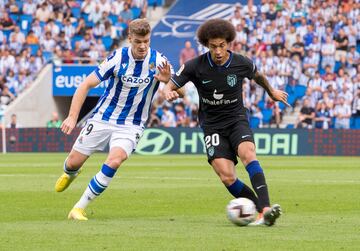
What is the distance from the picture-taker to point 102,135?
12.1m

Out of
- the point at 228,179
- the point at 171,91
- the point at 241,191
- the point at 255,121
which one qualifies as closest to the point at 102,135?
the point at 171,91

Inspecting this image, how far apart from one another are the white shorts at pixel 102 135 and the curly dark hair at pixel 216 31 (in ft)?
5.11

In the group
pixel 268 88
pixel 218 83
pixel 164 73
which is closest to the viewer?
pixel 218 83

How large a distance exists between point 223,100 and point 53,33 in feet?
91.8

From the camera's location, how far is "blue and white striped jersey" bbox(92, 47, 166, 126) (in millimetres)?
11883

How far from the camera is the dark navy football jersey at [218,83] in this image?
37.1 ft

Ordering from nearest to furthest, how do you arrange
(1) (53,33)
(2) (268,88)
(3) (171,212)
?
(2) (268,88)
(3) (171,212)
(1) (53,33)

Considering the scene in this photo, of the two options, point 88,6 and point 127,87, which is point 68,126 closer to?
point 127,87

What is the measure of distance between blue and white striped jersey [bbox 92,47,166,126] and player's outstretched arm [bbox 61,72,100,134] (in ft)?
0.43

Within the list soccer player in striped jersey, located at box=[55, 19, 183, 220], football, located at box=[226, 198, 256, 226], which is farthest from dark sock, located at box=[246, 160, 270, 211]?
soccer player in striped jersey, located at box=[55, 19, 183, 220]

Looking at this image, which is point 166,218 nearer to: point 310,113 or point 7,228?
point 7,228

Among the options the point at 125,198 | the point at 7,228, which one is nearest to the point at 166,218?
the point at 7,228

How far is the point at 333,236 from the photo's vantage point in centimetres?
959

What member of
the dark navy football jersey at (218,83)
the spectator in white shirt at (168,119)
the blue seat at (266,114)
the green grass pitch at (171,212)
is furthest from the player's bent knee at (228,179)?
the spectator in white shirt at (168,119)
